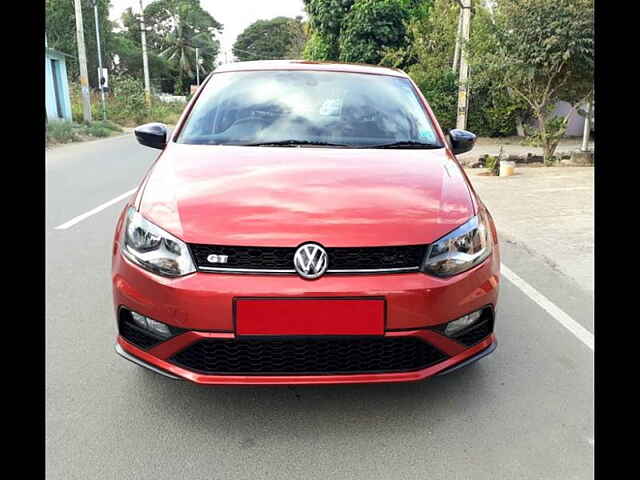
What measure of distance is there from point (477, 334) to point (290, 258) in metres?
0.88

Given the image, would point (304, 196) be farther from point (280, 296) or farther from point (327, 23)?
point (327, 23)

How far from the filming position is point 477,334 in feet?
8.18

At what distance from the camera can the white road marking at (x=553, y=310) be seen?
3.47 m

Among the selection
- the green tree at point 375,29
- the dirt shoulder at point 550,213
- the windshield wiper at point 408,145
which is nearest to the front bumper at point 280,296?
the windshield wiper at point 408,145

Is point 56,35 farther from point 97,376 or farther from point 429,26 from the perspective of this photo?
point 97,376

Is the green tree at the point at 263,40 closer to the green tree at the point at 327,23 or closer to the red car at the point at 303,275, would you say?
the green tree at the point at 327,23

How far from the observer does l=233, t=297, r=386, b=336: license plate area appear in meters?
2.17

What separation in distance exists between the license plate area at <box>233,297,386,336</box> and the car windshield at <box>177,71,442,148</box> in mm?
1287

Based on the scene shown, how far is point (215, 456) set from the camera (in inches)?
89.0

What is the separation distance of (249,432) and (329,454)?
1.17ft

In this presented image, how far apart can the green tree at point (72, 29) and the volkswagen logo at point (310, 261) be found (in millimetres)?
49031

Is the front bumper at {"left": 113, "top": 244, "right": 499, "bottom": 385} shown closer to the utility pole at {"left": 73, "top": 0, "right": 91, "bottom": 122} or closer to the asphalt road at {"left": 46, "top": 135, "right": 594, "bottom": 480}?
the asphalt road at {"left": 46, "top": 135, "right": 594, "bottom": 480}

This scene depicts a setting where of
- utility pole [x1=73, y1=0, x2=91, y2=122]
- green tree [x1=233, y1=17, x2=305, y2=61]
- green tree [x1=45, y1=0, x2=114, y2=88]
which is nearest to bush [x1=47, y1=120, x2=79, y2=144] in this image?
utility pole [x1=73, y1=0, x2=91, y2=122]
